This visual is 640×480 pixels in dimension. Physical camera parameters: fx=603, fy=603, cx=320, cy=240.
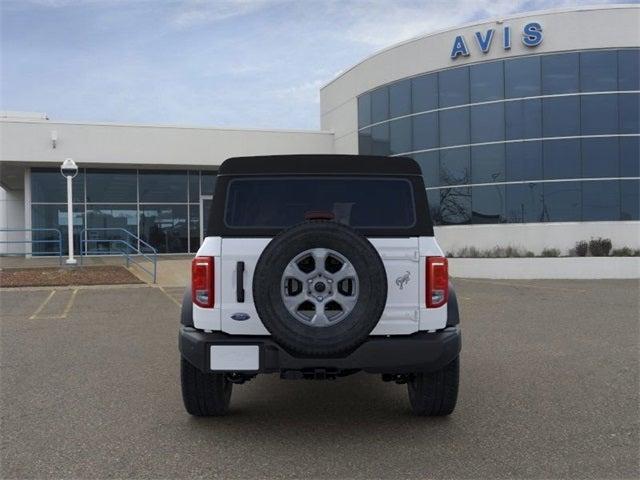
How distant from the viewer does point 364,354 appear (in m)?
3.83

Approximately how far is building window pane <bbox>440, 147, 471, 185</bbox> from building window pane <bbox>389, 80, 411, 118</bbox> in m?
2.47

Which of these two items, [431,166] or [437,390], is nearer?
[437,390]

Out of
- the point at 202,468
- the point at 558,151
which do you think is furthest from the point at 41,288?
the point at 558,151

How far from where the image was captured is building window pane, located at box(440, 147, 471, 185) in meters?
21.1

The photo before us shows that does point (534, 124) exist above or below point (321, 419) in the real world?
above

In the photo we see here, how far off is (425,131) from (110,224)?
12929 millimetres

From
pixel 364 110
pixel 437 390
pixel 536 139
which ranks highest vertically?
pixel 364 110

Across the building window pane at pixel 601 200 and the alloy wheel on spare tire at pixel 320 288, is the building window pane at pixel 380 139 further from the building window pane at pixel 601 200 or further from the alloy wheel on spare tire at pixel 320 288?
the alloy wheel on spare tire at pixel 320 288

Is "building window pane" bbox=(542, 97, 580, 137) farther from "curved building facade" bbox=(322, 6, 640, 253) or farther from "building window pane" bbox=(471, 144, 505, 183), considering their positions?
"building window pane" bbox=(471, 144, 505, 183)

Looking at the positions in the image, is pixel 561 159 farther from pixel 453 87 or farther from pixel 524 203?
pixel 453 87

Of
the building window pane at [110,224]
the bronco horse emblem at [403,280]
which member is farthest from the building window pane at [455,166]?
the bronco horse emblem at [403,280]

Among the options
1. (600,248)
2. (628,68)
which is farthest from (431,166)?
(628,68)

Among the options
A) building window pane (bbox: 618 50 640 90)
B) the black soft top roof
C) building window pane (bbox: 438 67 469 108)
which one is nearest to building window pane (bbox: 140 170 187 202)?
building window pane (bbox: 438 67 469 108)

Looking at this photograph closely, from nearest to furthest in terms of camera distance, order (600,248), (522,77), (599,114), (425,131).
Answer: (600,248), (599,114), (522,77), (425,131)
